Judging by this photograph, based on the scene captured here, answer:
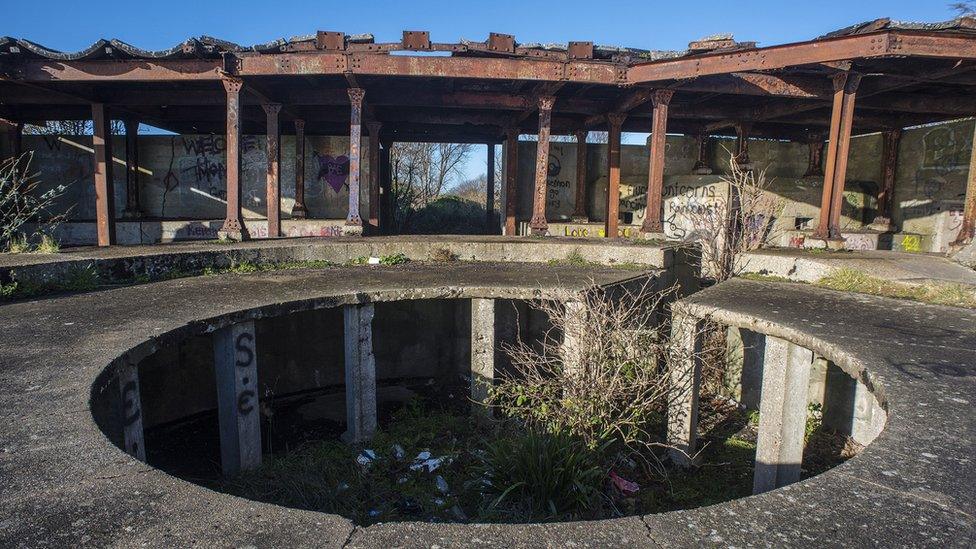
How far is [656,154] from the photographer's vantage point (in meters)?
9.21

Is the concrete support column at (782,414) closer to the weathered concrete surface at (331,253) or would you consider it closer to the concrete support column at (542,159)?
the weathered concrete surface at (331,253)

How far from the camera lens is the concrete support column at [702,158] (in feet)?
45.5

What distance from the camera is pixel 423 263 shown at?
26.6 feet

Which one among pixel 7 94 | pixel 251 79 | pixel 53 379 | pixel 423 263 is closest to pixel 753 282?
pixel 423 263

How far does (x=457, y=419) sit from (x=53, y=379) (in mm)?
4356

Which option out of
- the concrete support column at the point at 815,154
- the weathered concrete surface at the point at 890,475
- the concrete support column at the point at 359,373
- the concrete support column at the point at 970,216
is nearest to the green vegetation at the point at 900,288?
the weathered concrete surface at the point at 890,475

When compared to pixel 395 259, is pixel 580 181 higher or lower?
higher

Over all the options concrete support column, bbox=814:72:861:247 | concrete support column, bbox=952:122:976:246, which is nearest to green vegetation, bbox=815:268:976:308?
concrete support column, bbox=814:72:861:247

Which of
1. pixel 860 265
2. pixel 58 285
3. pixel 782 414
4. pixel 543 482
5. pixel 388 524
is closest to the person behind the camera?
pixel 388 524

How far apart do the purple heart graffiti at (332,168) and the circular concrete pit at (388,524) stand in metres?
7.98

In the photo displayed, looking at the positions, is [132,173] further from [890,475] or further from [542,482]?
[890,475]

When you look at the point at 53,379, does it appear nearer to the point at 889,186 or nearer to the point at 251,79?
the point at 251,79

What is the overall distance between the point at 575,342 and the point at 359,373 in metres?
2.51

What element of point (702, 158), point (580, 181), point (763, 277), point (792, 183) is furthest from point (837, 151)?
point (792, 183)
